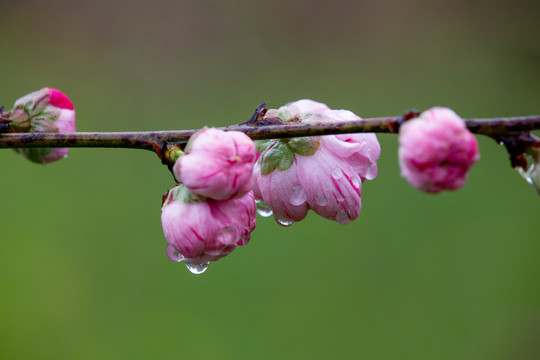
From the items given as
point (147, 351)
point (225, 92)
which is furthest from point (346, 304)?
point (225, 92)

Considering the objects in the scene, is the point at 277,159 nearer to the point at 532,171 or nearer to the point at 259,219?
the point at 532,171

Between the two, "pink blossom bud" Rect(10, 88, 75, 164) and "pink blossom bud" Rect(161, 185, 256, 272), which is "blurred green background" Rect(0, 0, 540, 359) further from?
"pink blossom bud" Rect(161, 185, 256, 272)

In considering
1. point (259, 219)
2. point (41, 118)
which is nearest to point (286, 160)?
point (41, 118)

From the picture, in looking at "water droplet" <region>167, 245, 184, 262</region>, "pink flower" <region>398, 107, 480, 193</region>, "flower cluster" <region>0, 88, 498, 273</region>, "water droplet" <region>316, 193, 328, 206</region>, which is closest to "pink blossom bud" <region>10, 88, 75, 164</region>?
"flower cluster" <region>0, 88, 498, 273</region>

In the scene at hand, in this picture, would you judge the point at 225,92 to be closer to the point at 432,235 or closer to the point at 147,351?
the point at 432,235

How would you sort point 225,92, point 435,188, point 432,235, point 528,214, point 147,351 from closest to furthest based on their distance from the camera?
point 435,188
point 147,351
point 432,235
point 528,214
point 225,92

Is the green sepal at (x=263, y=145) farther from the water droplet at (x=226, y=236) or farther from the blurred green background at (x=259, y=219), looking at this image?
the blurred green background at (x=259, y=219)

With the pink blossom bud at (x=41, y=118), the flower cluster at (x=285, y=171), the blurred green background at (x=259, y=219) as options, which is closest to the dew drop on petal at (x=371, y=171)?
the flower cluster at (x=285, y=171)
